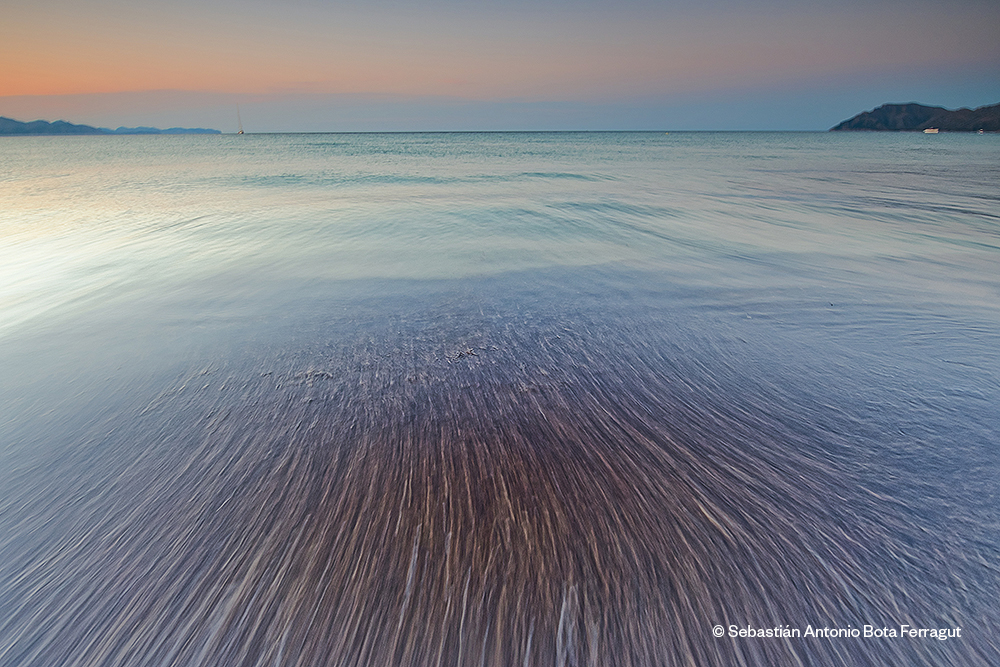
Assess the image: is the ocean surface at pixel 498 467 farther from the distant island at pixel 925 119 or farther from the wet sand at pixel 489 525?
the distant island at pixel 925 119

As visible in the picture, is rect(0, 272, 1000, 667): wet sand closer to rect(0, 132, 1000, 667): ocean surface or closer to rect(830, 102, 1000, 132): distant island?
rect(0, 132, 1000, 667): ocean surface

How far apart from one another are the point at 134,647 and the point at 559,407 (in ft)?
7.02

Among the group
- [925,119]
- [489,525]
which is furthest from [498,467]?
[925,119]

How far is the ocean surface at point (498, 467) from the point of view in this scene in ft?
5.22

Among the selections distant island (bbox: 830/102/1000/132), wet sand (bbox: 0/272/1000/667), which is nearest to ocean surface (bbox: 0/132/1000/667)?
wet sand (bbox: 0/272/1000/667)

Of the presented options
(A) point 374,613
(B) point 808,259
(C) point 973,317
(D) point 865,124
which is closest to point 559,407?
(A) point 374,613

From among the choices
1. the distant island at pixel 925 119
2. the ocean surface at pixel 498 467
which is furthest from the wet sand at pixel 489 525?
the distant island at pixel 925 119

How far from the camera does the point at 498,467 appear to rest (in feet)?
7.75

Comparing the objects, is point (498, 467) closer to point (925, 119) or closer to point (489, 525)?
point (489, 525)

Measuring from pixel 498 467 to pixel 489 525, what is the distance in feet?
1.30

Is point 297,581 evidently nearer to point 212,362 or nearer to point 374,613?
point 374,613

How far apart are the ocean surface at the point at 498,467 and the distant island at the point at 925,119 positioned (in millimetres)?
153616

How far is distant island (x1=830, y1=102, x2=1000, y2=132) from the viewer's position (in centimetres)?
10988

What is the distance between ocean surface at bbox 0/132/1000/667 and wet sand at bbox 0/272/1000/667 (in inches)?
0.5
